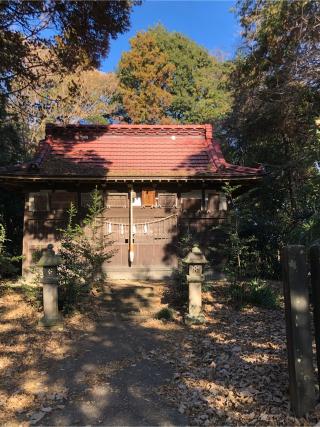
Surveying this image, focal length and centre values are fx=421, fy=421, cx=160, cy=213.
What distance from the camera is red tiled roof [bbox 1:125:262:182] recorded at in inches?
486

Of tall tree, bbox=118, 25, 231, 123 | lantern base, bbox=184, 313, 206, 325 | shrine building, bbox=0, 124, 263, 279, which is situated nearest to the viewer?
lantern base, bbox=184, 313, 206, 325

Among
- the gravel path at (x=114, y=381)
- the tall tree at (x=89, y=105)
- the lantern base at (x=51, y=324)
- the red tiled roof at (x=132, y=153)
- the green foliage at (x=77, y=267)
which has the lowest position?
the gravel path at (x=114, y=381)

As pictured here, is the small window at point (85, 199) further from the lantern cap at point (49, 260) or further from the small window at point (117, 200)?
the lantern cap at point (49, 260)

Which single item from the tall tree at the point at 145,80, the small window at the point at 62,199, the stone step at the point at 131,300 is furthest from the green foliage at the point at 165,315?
the tall tree at the point at 145,80

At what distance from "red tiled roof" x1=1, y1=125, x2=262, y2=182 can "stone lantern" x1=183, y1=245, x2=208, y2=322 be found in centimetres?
470

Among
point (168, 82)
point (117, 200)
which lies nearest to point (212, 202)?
point (117, 200)

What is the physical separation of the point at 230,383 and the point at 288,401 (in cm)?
78

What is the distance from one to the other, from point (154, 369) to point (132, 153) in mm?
9227

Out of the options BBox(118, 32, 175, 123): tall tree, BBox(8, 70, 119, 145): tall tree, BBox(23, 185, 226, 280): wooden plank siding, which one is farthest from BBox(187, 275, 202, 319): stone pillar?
BBox(118, 32, 175, 123): tall tree

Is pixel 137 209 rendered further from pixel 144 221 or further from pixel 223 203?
pixel 223 203

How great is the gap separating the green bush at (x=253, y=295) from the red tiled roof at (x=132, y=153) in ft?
13.2

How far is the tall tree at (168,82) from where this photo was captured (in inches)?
1257

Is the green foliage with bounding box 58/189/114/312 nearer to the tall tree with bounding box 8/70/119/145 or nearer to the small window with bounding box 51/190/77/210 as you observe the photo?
the small window with bounding box 51/190/77/210

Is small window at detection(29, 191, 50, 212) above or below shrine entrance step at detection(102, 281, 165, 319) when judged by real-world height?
above
